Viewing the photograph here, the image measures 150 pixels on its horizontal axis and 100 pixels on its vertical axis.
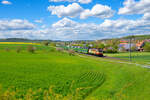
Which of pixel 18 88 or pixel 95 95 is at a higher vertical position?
pixel 18 88

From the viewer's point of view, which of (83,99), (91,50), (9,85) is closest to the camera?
(83,99)

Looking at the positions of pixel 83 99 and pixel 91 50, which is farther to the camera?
pixel 91 50

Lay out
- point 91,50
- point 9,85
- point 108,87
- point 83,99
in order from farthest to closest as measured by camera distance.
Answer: point 91,50 < point 108,87 < point 9,85 < point 83,99

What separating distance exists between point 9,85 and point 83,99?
32.0ft

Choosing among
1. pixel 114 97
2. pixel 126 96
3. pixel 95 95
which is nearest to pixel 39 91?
pixel 95 95

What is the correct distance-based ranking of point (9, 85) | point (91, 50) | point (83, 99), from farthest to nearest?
point (91, 50), point (9, 85), point (83, 99)

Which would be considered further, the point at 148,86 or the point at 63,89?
the point at 148,86

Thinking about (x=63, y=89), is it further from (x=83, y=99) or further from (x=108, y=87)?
(x=108, y=87)

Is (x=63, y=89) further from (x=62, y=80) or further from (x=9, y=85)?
(x=9, y=85)

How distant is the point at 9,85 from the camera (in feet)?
53.2

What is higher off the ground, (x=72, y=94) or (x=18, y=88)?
(x=18, y=88)

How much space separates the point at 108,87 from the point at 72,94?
613 cm

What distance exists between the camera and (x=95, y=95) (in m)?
16.2

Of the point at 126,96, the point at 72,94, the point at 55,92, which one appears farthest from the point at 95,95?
the point at 55,92
